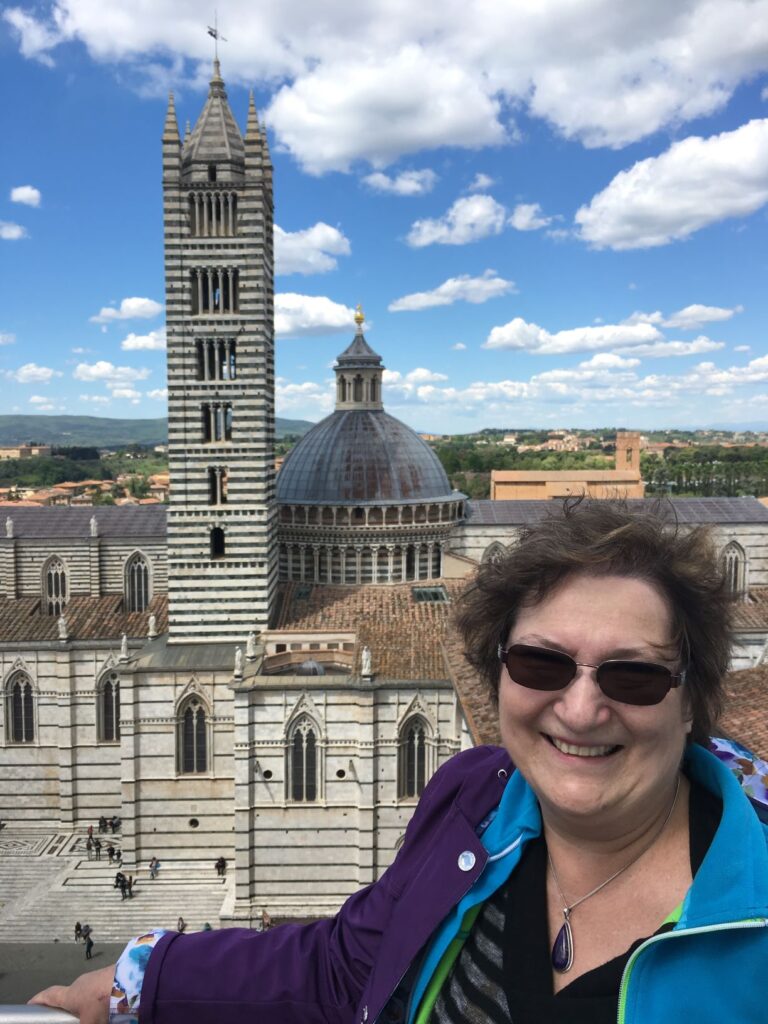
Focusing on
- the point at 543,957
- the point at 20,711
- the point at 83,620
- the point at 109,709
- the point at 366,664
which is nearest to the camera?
the point at 543,957

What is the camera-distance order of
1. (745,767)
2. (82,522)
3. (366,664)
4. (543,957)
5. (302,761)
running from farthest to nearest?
(82,522) < (302,761) < (366,664) < (745,767) < (543,957)

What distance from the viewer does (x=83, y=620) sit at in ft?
106

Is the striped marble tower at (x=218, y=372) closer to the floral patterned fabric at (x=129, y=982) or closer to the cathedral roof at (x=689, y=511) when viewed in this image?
the cathedral roof at (x=689, y=511)

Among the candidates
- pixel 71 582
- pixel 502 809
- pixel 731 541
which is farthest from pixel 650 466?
pixel 502 809

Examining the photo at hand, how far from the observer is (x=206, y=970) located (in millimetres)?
3389

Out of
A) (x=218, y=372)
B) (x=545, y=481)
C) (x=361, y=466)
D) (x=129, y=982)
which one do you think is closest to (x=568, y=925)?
(x=129, y=982)

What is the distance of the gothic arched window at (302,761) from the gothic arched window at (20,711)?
1218 centimetres

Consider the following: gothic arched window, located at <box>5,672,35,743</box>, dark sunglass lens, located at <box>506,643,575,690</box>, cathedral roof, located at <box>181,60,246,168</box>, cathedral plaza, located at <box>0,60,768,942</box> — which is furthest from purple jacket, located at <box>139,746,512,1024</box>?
gothic arched window, located at <box>5,672,35,743</box>

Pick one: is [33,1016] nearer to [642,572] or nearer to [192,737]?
[642,572]

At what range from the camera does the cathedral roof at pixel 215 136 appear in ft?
85.7

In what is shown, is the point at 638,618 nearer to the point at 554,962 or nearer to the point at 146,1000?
the point at 554,962

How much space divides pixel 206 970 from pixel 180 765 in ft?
81.4

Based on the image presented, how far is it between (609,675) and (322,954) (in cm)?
182

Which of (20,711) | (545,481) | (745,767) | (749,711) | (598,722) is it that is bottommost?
(20,711)
